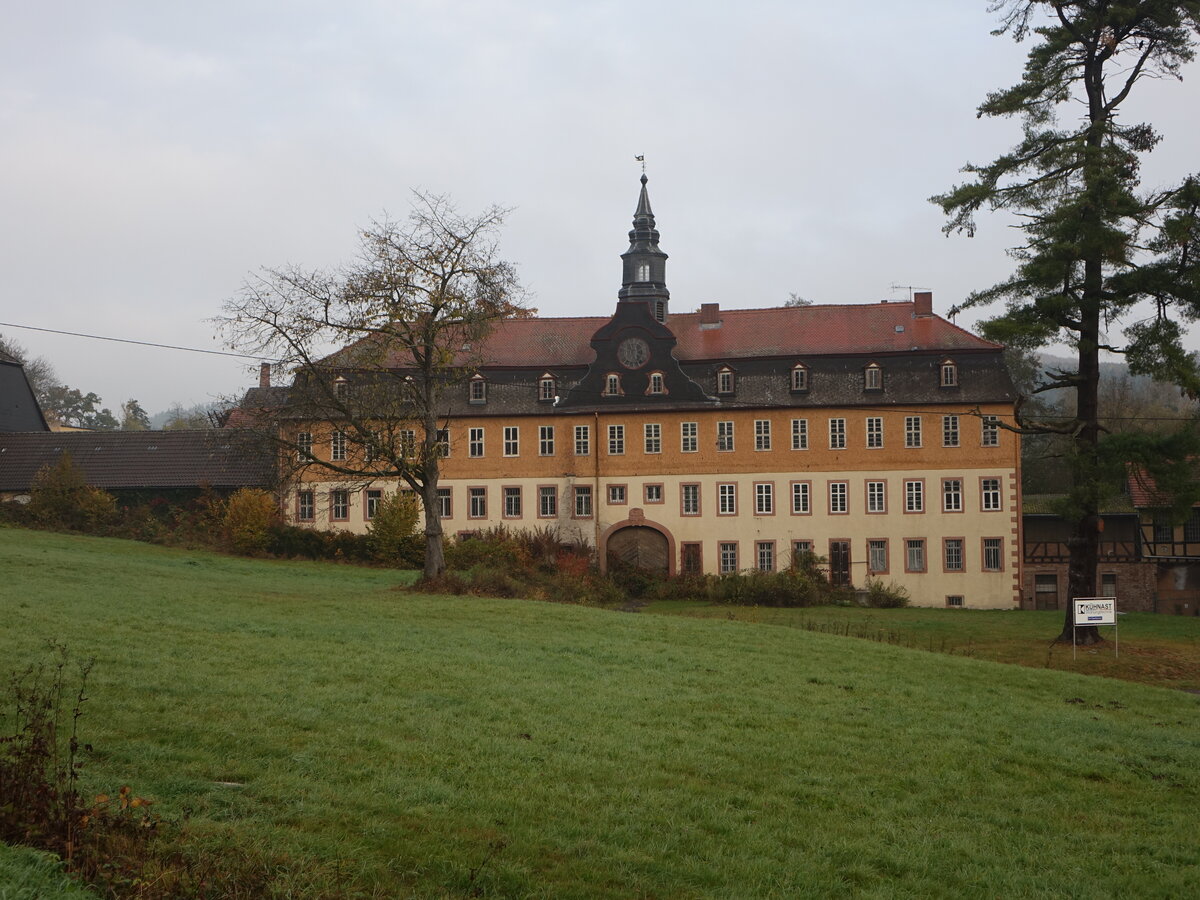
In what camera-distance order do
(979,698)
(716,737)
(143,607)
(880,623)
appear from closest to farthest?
1. (716,737)
2. (979,698)
3. (143,607)
4. (880,623)

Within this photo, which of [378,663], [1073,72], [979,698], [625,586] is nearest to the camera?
[378,663]

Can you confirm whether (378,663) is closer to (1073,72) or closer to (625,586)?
(1073,72)

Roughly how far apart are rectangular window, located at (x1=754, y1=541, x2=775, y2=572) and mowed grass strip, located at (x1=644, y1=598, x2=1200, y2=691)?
19.1 ft

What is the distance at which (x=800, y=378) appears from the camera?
1879 inches

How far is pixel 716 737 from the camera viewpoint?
1238 cm

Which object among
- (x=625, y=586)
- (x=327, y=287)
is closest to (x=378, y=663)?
(x=327, y=287)

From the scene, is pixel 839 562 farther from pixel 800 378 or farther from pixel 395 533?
pixel 395 533

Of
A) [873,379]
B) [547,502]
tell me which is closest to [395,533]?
[547,502]

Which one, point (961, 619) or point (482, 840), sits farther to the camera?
point (961, 619)

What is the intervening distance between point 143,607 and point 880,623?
68.1 ft

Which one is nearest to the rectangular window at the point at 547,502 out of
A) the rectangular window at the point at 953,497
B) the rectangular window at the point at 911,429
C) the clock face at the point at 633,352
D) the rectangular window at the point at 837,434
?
the clock face at the point at 633,352

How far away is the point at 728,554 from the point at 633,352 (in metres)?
9.40

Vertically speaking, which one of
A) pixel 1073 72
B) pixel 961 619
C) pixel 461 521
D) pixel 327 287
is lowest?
pixel 961 619

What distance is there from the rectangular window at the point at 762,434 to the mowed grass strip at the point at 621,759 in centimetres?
2758
